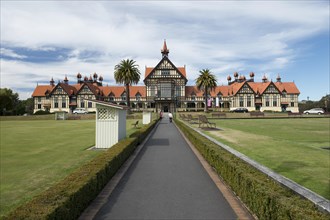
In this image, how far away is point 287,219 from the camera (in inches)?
152

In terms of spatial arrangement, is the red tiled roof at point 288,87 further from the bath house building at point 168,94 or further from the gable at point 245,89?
the gable at point 245,89

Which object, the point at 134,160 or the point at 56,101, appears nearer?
the point at 134,160

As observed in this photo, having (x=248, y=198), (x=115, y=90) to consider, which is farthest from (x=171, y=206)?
(x=115, y=90)

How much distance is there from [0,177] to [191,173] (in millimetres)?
6526

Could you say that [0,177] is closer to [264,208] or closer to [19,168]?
[19,168]

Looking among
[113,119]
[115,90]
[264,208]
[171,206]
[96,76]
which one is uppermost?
[96,76]

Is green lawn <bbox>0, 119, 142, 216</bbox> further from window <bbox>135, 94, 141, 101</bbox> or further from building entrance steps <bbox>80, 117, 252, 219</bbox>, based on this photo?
window <bbox>135, 94, 141, 101</bbox>

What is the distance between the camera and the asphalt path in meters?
5.56

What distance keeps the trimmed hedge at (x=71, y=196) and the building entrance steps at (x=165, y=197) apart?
343 mm

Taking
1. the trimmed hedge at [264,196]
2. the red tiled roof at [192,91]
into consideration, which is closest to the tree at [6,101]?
the red tiled roof at [192,91]

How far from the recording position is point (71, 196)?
4.86 meters

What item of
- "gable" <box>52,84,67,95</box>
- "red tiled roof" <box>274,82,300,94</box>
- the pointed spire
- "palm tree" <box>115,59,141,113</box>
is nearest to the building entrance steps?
"palm tree" <box>115,59,141,113</box>

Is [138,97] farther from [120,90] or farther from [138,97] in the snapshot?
[120,90]

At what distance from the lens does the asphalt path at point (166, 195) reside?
5559 millimetres
